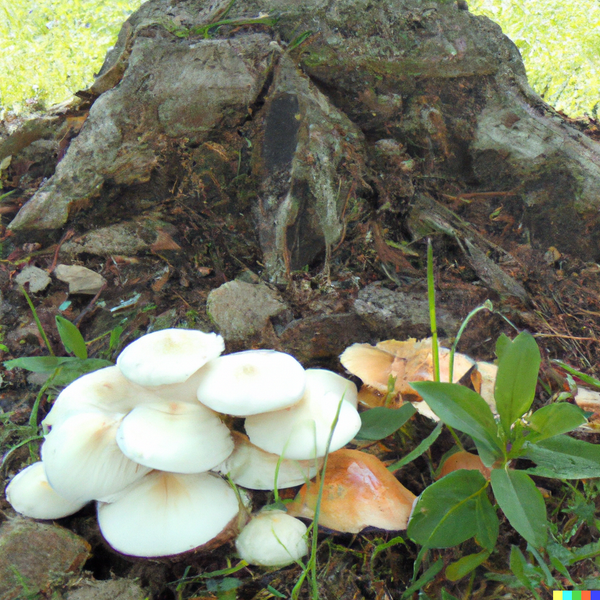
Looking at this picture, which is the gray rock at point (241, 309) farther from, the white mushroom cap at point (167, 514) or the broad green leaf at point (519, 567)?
the broad green leaf at point (519, 567)

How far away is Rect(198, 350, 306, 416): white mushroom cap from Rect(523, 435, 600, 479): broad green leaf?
2.57ft

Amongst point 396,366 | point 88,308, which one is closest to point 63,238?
point 88,308

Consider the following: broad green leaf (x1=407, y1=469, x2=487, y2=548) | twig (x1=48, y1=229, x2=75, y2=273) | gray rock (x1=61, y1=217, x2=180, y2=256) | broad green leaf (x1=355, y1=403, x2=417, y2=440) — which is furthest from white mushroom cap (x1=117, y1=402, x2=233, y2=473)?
twig (x1=48, y1=229, x2=75, y2=273)

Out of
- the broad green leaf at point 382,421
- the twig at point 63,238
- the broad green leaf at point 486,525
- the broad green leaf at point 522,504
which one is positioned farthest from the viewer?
the twig at point 63,238

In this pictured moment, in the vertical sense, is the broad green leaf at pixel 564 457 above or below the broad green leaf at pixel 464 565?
above

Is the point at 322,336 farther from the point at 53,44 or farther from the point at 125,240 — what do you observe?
the point at 53,44

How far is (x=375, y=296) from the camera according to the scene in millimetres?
2080

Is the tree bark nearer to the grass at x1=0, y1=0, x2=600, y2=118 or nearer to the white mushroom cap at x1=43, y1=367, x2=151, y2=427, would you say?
the white mushroom cap at x1=43, y1=367, x2=151, y2=427

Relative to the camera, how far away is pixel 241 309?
2047mm

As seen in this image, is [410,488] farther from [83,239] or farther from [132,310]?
[83,239]

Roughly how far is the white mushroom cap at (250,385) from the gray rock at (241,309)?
1.51 feet

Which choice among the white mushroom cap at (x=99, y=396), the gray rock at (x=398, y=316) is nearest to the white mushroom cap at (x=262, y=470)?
the white mushroom cap at (x=99, y=396)

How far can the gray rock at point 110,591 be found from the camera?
1444 millimetres

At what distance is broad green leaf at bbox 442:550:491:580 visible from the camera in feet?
4.65
